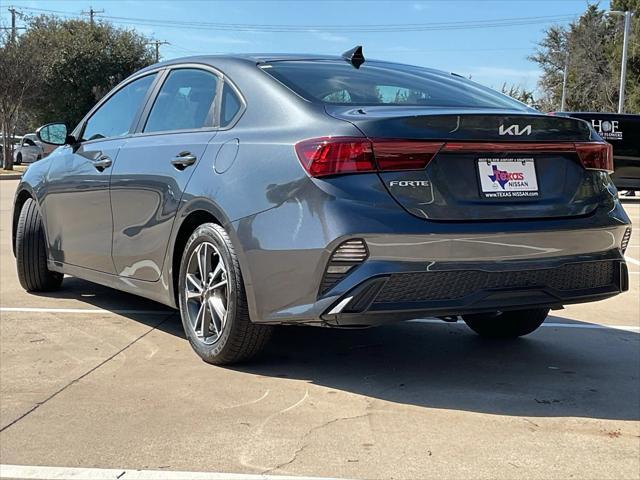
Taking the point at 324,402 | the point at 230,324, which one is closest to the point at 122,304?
the point at 230,324

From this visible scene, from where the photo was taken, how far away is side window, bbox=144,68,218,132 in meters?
4.41

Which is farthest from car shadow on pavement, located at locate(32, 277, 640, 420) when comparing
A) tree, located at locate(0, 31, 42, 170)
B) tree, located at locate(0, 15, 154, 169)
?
tree, located at locate(0, 15, 154, 169)

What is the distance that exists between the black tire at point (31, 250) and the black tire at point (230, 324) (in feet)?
7.08

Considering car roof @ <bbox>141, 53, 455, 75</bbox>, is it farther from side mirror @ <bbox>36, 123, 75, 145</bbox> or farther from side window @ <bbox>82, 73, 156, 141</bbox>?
side mirror @ <bbox>36, 123, 75, 145</bbox>

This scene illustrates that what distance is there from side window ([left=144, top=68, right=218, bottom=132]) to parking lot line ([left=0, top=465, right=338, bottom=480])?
206 centimetres

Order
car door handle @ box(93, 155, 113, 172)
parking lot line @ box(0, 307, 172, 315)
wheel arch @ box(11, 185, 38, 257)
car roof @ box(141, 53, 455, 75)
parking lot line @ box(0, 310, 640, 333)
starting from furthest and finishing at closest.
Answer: wheel arch @ box(11, 185, 38, 257) < parking lot line @ box(0, 307, 172, 315) < parking lot line @ box(0, 310, 640, 333) < car door handle @ box(93, 155, 113, 172) < car roof @ box(141, 53, 455, 75)

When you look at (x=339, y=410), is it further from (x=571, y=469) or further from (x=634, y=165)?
(x=634, y=165)

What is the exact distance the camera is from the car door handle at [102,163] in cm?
498

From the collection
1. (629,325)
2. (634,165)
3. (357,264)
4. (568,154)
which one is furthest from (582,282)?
(634,165)

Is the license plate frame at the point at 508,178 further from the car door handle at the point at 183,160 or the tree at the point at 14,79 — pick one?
the tree at the point at 14,79

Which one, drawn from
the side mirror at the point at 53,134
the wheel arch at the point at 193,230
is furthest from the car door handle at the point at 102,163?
the wheel arch at the point at 193,230

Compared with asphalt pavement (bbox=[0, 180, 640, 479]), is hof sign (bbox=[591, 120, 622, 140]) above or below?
above

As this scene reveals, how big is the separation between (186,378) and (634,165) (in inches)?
575

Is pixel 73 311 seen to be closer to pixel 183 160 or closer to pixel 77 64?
pixel 183 160
